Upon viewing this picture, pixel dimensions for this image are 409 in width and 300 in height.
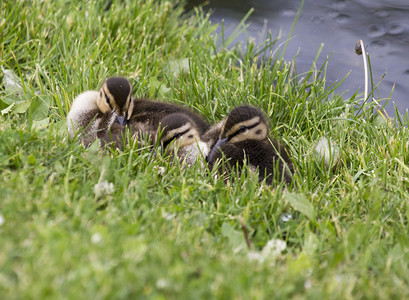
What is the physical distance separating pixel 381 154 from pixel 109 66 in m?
2.66

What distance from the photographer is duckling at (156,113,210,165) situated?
4.00 metres

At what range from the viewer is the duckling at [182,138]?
400 cm

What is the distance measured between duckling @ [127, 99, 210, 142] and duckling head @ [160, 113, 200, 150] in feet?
0.61

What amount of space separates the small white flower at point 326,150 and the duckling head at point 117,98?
1577 millimetres

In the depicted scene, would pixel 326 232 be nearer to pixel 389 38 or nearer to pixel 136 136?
pixel 136 136

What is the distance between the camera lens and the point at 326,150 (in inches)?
166

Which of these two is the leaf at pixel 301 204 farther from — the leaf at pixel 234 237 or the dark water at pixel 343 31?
the dark water at pixel 343 31

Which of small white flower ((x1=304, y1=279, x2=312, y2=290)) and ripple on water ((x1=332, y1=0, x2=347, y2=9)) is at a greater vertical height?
small white flower ((x1=304, y1=279, x2=312, y2=290))

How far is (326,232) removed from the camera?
9.92 feet

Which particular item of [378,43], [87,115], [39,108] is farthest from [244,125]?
[378,43]

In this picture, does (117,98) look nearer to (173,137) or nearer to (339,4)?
(173,137)

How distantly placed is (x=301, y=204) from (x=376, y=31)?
427 cm

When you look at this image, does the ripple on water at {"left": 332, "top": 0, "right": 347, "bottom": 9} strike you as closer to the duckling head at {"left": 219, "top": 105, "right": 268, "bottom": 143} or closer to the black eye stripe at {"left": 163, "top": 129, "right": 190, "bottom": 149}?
the duckling head at {"left": 219, "top": 105, "right": 268, "bottom": 143}

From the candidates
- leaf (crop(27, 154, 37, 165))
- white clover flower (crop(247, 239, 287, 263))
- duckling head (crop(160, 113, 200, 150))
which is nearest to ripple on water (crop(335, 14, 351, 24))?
duckling head (crop(160, 113, 200, 150))
